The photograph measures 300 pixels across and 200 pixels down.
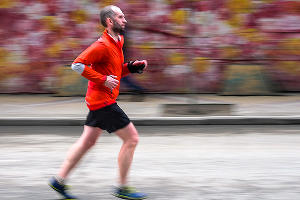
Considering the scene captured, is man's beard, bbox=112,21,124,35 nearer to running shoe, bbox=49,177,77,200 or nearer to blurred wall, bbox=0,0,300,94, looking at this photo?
running shoe, bbox=49,177,77,200

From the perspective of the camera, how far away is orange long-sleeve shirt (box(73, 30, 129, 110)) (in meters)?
4.75

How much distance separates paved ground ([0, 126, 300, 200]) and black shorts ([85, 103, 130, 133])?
656mm

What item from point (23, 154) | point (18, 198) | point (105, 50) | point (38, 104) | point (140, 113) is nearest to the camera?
point (105, 50)

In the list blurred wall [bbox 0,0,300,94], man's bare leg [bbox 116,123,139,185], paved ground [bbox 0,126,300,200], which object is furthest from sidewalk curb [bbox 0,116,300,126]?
man's bare leg [bbox 116,123,139,185]

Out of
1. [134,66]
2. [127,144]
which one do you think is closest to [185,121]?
[134,66]

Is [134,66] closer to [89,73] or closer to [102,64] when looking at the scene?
[102,64]

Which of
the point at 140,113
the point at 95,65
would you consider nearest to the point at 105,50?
the point at 95,65

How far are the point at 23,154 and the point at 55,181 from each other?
2.23 metres

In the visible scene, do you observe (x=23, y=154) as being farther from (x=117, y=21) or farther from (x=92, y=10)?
(x=92, y=10)

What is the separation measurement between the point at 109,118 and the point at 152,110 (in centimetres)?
561

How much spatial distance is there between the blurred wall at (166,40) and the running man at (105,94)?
7412mm

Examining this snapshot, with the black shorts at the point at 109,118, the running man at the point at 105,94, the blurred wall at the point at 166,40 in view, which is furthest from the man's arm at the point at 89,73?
the blurred wall at the point at 166,40

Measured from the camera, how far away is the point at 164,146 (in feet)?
25.2

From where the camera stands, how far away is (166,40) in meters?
12.6
